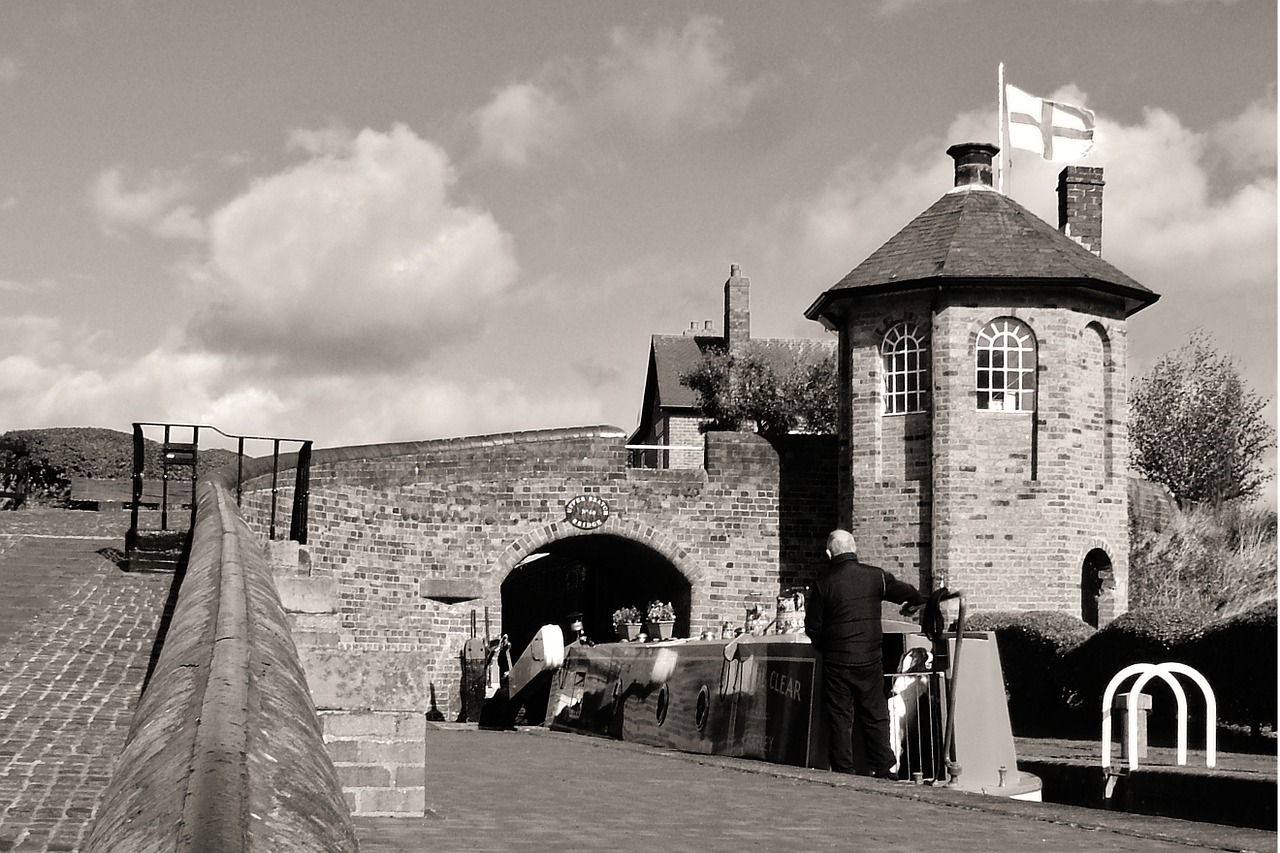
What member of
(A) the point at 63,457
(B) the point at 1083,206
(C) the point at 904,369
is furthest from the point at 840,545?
(A) the point at 63,457

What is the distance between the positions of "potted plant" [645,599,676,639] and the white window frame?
20.0 ft

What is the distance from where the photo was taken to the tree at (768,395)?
45.0m

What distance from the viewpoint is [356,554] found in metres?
26.3

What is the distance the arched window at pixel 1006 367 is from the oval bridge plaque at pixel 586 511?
20.9 feet

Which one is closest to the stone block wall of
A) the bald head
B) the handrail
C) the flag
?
the bald head

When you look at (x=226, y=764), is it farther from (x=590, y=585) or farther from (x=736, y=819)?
(x=590, y=585)

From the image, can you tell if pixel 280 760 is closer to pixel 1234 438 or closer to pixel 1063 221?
pixel 1063 221

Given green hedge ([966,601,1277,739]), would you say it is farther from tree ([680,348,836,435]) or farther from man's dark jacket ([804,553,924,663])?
tree ([680,348,836,435])

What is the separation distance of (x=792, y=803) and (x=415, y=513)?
19.3 metres

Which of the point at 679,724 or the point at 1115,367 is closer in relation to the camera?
the point at 679,724

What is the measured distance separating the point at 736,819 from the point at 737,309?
46.4 m

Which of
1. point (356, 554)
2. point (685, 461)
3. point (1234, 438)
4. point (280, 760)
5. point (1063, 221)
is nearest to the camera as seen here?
point (280, 760)

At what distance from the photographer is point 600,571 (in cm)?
3653

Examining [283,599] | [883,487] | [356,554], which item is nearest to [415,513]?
[356,554]
